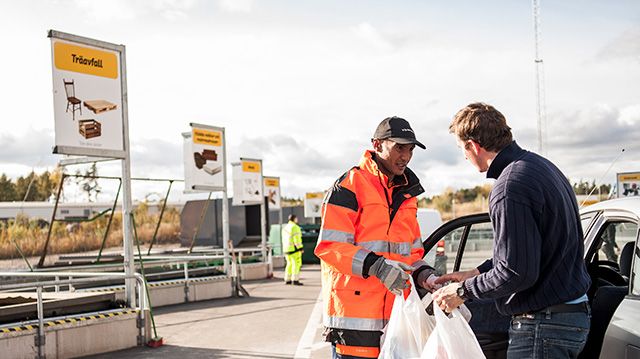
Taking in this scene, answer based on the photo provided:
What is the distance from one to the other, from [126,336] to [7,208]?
35.1 meters

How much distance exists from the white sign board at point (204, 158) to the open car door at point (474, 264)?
10.6 meters

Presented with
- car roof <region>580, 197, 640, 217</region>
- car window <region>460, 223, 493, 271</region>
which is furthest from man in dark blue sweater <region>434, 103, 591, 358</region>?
A: car window <region>460, 223, 493, 271</region>

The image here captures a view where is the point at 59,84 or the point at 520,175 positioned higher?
the point at 59,84

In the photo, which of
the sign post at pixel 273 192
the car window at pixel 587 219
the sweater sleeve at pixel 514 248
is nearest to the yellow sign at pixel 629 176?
the sign post at pixel 273 192

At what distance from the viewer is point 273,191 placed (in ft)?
94.5

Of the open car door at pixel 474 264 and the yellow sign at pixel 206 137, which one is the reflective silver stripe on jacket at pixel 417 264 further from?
the yellow sign at pixel 206 137

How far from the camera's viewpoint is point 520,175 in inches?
126

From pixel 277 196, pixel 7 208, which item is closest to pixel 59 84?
pixel 277 196

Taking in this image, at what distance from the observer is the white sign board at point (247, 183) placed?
2195 centimetres

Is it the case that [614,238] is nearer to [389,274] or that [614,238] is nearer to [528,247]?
[389,274]

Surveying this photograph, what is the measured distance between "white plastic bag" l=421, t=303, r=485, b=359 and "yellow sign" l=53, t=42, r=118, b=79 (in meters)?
7.46

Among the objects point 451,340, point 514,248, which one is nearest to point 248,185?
point 451,340

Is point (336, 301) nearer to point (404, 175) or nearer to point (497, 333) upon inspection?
point (404, 175)

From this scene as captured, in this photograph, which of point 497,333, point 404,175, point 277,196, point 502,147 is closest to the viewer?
point 502,147
